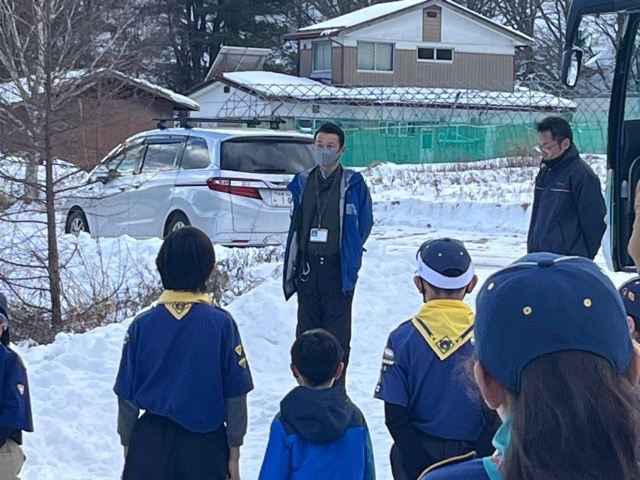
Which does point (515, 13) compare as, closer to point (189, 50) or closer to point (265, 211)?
point (189, 50)

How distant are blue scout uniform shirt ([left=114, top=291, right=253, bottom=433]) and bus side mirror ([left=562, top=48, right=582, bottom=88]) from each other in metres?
4.78

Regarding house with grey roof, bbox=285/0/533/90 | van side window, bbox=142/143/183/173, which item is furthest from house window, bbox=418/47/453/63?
van side window, bbox=142/143/183/173

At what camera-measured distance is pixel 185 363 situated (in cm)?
429

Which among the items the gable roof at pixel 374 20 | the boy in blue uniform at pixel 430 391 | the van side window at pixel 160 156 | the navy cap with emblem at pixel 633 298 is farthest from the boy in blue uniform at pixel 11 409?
the gable roof at pixel 374 20

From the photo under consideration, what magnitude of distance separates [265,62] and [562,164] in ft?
163

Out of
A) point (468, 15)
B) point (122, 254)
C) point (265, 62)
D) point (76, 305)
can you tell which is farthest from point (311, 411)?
point (265, 62)

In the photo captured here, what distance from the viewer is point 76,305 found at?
10.7m

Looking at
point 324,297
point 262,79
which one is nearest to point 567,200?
point 324,297

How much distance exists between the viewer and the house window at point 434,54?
170 ft

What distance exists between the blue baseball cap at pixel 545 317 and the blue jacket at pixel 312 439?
2272mm

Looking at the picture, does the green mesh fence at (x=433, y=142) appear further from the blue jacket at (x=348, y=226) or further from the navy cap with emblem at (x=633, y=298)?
the navy cap with emblem at (x=633, y=298)

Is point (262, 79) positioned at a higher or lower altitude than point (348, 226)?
higher

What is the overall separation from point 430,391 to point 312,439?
0.47 metres

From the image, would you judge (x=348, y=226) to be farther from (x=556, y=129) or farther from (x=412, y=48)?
(x=412, y=48)
